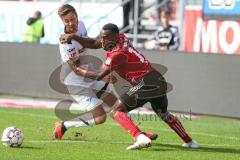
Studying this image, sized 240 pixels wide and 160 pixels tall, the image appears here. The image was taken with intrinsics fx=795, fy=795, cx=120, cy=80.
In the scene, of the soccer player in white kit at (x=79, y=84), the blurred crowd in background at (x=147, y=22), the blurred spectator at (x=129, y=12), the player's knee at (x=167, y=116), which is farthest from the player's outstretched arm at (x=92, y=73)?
the blurred spectator at (x=129, y=12)

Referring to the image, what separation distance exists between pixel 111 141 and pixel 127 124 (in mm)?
1423

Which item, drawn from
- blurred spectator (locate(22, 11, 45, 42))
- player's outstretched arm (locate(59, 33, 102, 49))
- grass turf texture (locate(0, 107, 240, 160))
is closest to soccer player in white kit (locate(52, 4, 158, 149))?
player's outstretched arm (locate(59, 33, 102, 49))

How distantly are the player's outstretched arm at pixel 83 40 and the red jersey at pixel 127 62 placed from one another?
793 millimetres

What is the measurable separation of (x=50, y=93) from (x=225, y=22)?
4.98 m

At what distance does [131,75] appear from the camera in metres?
12.4

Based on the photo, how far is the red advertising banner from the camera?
2052cm

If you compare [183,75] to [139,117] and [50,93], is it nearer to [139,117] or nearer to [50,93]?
[139,117]

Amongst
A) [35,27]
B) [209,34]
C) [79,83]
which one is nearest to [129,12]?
[35,27]

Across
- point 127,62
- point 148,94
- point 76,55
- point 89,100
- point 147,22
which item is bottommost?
point 147,22

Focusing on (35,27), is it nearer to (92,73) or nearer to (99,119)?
(99,119)

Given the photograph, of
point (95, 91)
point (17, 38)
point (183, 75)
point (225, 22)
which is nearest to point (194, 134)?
point (95, 91)

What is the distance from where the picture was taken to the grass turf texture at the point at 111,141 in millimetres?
11586

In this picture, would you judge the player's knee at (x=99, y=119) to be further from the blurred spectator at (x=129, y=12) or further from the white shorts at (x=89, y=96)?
the blurred spectator at (x=129, y=12)

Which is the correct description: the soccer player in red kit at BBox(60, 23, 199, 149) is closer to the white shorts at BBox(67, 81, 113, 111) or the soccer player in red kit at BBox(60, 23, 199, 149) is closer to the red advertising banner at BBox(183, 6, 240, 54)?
the white shorts at BBox(67, 81, 113, 111)
